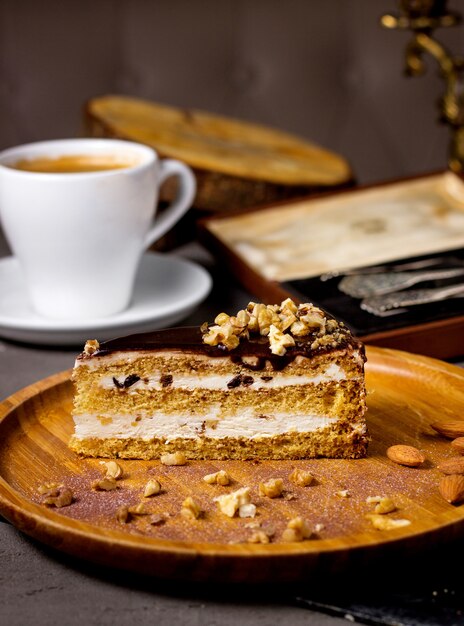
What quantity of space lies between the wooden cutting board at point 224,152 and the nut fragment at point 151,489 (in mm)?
910

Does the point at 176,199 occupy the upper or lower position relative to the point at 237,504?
upper

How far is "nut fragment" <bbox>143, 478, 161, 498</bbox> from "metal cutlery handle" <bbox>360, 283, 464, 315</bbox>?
1.59ft

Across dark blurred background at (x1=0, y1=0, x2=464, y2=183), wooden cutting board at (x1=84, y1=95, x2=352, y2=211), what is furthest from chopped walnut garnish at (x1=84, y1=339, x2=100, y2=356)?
dark blurred background at (x1=0, y1=0, x2=464, y2=183)

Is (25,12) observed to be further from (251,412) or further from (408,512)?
(408,512)

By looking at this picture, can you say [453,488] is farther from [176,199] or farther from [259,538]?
[176,199]

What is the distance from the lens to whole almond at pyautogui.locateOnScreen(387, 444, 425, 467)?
1.09 meters

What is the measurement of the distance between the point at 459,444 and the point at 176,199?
74cm

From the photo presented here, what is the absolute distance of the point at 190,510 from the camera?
0.99 m

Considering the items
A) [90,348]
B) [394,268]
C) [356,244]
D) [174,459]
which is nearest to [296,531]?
[174,459]

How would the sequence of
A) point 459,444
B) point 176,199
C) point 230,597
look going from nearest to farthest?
point 230,597 < point 459,444 < point 176,199

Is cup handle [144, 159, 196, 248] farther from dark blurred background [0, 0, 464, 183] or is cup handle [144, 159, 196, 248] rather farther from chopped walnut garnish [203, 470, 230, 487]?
dark blurred background [0, 0, 464, 183]

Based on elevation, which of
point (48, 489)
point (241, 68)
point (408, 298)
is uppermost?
point (241, 68)

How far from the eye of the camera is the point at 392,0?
8.27 feet

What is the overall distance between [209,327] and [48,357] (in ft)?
1.24
